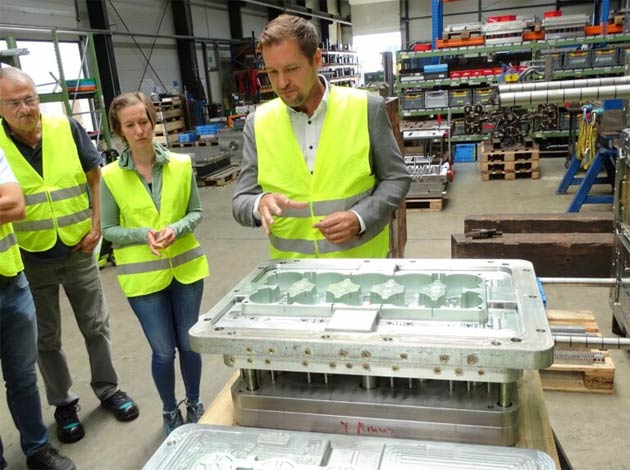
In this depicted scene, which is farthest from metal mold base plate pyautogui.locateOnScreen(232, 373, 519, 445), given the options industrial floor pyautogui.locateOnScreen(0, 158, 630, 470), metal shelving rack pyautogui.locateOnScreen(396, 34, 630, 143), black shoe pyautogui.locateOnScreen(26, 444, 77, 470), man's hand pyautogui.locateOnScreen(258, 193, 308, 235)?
metal shelving rack pyautogui.locateOnScreen(396, 34, 630, 143)

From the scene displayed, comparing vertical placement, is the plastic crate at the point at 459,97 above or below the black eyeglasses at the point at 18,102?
below

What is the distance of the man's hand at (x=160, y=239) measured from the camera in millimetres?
2293

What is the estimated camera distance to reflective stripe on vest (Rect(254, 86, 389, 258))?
1.76m

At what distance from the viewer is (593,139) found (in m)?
6.34

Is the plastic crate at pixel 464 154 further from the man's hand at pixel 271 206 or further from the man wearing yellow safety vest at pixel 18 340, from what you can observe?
the man's hand at pixel 271 206

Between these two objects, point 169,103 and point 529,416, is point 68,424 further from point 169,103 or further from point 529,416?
point 169,103

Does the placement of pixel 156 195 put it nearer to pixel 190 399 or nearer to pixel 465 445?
pixel 190 399

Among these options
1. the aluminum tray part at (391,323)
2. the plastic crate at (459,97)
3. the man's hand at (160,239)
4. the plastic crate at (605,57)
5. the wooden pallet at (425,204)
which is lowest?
the wooden pallet at (425,204)

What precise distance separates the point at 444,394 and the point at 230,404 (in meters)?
0.53

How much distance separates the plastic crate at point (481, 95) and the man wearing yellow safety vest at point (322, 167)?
8.31 meters

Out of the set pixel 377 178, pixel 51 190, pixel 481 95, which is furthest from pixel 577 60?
pixel 51 190

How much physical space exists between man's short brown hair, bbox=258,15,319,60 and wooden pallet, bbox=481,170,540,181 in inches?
274

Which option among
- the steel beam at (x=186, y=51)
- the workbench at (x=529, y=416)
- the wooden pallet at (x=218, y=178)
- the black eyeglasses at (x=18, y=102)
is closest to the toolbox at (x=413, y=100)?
the wooden pallet at (x=218, y=178)

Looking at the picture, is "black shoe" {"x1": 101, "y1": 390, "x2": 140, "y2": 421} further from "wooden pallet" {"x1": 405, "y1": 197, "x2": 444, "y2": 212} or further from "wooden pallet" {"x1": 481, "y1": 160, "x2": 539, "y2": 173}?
"wooden pallet" {"x1": 481, "y1": 160, "x2": 539, "y2": 173}
